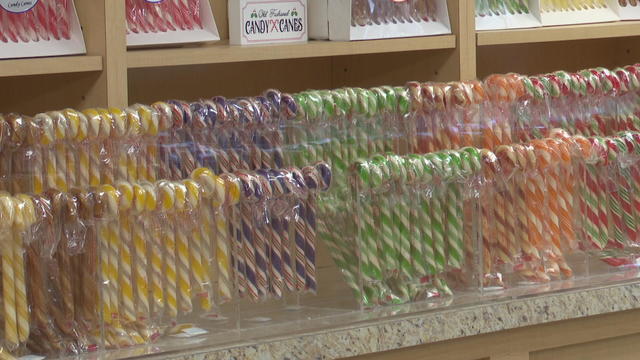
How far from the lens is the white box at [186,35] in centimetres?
268

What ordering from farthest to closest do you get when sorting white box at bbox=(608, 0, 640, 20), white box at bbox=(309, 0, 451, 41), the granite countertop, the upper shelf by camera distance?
1. white box at bbox=(608, 0, 640, 20)
2. white box at bbox=(309, 0, 451, 41)
3. the upper shelf
4. the granite countertop

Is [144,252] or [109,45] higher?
[109,45]

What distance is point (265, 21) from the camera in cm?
281

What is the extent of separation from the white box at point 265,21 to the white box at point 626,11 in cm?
95

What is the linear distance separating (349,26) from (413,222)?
0.56 meters

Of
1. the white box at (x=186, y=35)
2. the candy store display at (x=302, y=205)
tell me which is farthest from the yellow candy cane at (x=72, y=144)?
the white box at (x=186, y=35)

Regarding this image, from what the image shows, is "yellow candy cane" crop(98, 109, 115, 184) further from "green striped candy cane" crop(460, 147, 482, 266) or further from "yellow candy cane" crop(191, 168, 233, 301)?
"green striped candy cane" crop(460, 147, 482, 266)

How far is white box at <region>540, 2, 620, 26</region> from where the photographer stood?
3225mm

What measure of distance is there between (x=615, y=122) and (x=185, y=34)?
1.03m

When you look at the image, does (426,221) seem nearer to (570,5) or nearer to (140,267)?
(140,267)

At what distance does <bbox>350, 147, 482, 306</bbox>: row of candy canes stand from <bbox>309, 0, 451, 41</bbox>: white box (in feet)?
1.52

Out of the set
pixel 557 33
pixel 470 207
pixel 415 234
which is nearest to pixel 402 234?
pixel 415 234

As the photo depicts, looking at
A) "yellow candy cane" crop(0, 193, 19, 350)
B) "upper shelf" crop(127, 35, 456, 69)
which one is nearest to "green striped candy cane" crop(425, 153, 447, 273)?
"upper shelf" crop(127, 35, 456, 69)

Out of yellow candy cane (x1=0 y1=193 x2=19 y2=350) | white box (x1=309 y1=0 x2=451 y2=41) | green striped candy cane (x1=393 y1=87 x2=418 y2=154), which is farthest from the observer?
white box (x1=309 y1=0 x2=451 y2=41)
